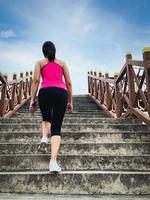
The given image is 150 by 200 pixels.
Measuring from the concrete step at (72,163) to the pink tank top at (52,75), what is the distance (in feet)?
2.98

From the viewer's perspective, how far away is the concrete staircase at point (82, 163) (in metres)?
3.16

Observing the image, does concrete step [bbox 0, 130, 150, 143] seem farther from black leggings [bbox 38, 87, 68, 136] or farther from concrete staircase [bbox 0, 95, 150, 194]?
black leggings [bbox 38, 87, 68, 136]

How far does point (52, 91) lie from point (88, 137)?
61.3 inches

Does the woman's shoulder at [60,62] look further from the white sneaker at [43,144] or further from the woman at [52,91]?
the white sneaker at [43,144]

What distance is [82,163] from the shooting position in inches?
147

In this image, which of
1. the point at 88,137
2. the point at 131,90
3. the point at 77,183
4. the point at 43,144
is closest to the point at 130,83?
the point at 131,90

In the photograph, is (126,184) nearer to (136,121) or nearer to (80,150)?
(80,150)

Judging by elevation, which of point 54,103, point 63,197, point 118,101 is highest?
point 118,101

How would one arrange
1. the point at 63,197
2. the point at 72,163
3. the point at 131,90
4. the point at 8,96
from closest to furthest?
the point at 63,197 → the point at 72,163 → the point at 131,90 → the point at 8,96

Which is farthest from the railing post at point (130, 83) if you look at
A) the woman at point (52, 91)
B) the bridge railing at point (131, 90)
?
the woman at point (52, 91)

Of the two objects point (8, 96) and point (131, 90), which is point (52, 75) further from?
point (8, 96)

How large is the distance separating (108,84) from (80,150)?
4.57 meters

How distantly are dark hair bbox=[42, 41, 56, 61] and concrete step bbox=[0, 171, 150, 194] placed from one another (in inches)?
52.1

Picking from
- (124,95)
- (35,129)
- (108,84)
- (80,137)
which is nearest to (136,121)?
(124,95)
